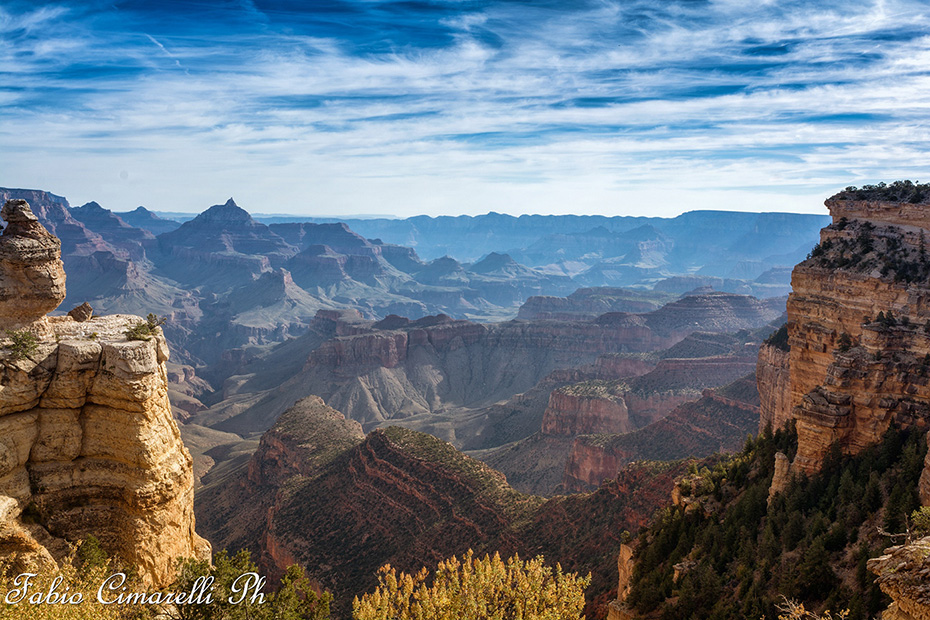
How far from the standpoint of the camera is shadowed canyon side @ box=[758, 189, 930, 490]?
27.0m

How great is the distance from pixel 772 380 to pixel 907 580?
4703 centimetres

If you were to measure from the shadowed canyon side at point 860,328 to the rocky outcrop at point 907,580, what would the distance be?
1540cm

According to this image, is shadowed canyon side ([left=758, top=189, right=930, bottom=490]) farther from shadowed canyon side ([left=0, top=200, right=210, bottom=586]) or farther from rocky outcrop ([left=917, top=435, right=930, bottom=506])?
shadowed canyon side ([left=0, top=200, right=210, bottom=586])

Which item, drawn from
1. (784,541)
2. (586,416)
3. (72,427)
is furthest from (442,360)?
(72,427)

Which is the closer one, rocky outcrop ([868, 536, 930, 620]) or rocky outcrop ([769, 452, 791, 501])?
rocky outcrop ([868, 536, 930, 620])

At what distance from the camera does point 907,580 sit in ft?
40.1

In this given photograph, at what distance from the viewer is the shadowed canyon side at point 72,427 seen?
65.5 feet

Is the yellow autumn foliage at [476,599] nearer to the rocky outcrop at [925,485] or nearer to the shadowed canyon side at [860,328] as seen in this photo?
the rocky outcrop at [925,485]

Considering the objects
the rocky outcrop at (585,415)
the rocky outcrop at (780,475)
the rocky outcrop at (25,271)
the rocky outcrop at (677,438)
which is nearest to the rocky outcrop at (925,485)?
the rocky outcrop at (780,475)

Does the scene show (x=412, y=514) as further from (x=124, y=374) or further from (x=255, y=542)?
(x=124, y=374)

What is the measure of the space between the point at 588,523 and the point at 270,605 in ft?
96.9

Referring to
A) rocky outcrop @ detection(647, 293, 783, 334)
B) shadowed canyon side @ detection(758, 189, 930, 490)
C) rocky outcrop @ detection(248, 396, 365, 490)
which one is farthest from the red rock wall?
rocky outcrop @ detection(647, 293, 783, 334)

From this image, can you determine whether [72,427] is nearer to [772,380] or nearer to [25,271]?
[25,271]

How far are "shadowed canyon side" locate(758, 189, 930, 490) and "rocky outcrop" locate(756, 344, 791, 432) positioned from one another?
423cm
